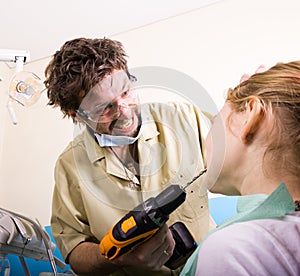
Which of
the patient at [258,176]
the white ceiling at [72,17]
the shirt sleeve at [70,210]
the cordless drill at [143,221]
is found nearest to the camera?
the patient at [258,176]

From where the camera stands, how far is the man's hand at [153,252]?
1045mm

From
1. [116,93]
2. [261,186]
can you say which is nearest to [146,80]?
[116,93]

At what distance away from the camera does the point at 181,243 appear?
1132 mm

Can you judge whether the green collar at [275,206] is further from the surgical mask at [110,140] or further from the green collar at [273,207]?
the surgical mask at [110,140]

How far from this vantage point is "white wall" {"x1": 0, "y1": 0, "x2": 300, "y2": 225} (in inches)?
84.4

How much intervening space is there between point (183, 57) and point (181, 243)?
1.42 meters

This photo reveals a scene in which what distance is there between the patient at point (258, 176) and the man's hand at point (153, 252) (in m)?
0.20

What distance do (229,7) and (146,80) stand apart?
1510 millimetres

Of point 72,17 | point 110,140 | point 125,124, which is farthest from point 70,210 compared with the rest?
point 72,17

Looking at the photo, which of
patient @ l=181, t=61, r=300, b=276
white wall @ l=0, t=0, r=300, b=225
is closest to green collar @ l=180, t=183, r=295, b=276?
patient @ l=181, t=61, r=300, b=276

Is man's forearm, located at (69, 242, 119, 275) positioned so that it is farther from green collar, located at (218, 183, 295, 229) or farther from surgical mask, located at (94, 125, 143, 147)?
green collar, located at (218, 183, 295, 229)

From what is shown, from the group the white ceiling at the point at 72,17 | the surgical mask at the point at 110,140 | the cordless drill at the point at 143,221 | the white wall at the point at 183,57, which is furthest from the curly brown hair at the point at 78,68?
the white ceiling at the point at 72,17

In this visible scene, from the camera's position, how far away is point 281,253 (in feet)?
2.15

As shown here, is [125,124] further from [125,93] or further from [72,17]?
[72,17]
